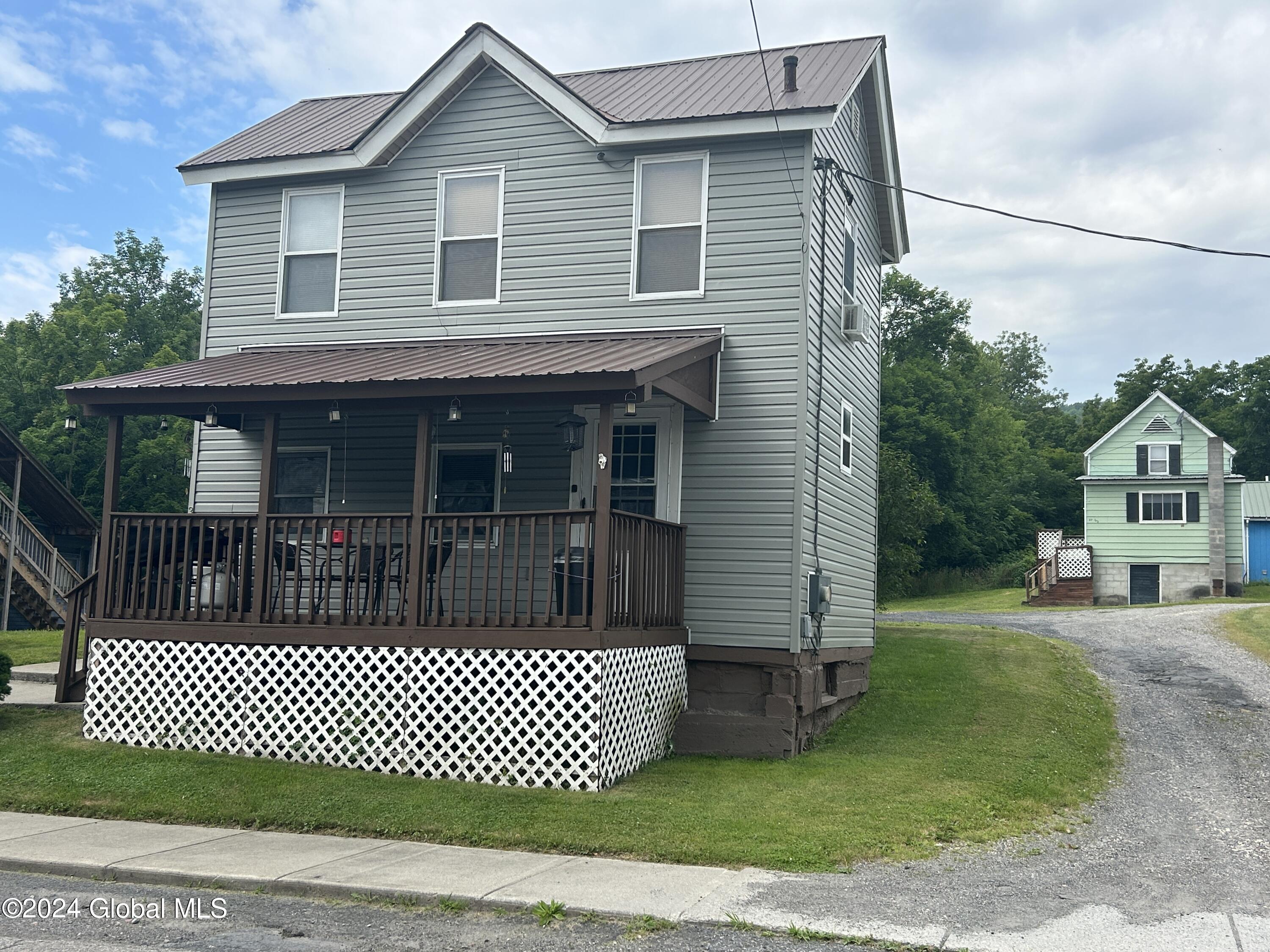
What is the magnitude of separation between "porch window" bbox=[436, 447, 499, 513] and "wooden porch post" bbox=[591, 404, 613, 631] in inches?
124

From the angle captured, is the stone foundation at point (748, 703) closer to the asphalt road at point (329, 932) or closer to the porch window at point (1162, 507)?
the asphalt road at point (329, 932)

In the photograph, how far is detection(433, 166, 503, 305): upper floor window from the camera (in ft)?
43.4

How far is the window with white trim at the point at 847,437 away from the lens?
13695mm

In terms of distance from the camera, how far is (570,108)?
12.7 metres

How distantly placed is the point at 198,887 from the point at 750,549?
6.50 m

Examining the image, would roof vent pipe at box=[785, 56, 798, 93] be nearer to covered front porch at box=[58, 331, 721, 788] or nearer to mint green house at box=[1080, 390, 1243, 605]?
covered front porch at box=[58, 331, 721, 788]

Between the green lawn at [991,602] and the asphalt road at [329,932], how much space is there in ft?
75.8

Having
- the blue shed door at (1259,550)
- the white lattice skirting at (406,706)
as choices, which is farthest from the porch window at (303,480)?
the blue shed door at (1259,550)

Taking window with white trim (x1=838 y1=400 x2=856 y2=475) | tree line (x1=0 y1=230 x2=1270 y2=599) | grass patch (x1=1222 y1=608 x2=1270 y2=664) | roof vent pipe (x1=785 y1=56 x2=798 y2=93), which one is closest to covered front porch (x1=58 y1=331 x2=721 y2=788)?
window with white trim (x1=838 y1=400 x2=856 y2=475)

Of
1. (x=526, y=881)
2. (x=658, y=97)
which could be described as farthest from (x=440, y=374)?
(x=658, y=97)

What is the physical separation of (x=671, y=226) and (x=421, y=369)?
343cm

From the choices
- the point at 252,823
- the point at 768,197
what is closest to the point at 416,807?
the point at 252,823

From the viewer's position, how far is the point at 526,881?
696 cm

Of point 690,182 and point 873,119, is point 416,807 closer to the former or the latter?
point 690,182
